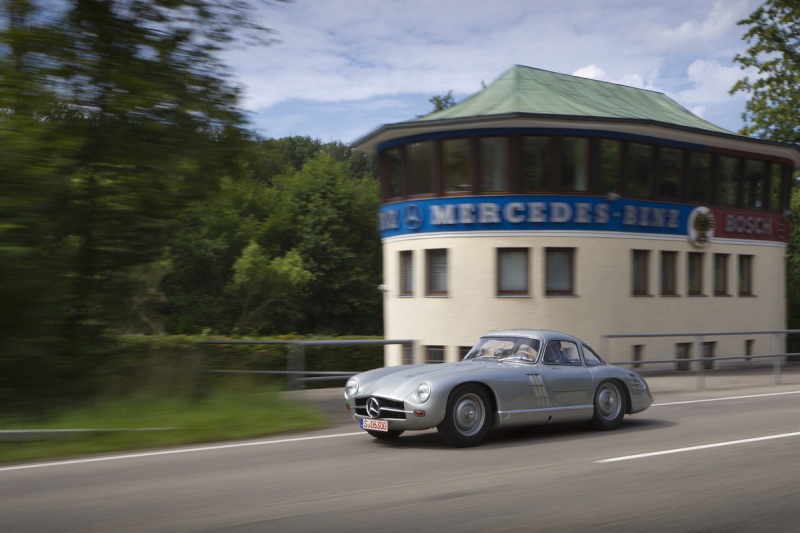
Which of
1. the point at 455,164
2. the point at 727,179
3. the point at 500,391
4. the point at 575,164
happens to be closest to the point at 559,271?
the point at 575,164

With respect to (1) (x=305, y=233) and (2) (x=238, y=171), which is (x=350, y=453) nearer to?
(2) (x=238, y=171)

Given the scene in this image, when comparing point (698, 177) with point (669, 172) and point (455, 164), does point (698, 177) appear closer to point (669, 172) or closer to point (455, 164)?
point (669, 172)

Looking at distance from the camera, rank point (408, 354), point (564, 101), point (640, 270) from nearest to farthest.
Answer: point (408, 354) → point (640, 270) → point (564, 101)

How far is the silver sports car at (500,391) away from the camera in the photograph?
10.7 meters

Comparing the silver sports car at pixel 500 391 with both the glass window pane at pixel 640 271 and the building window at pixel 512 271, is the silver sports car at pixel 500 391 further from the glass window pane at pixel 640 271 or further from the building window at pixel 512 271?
the glass window pane at pixel 640 271

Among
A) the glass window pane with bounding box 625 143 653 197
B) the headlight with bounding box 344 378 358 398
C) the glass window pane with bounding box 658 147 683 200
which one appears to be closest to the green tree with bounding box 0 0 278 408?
the headlight with bounding box 344 378 358 398

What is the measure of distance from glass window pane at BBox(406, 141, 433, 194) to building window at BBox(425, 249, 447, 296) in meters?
1.91

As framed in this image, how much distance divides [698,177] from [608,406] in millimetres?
19961

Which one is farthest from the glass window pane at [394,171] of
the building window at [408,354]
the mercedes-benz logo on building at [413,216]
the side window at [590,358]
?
the side window at [590,358]

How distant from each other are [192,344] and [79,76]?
5.66 m

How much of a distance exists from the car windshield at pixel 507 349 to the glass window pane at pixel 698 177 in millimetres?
19762

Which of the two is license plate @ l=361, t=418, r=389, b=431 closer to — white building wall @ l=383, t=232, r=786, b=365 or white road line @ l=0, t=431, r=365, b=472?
white road line @ l=0, t=431, r=365, b=472

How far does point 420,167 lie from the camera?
93.7 feet

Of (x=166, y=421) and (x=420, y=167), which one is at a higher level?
(x=420, y=167)
